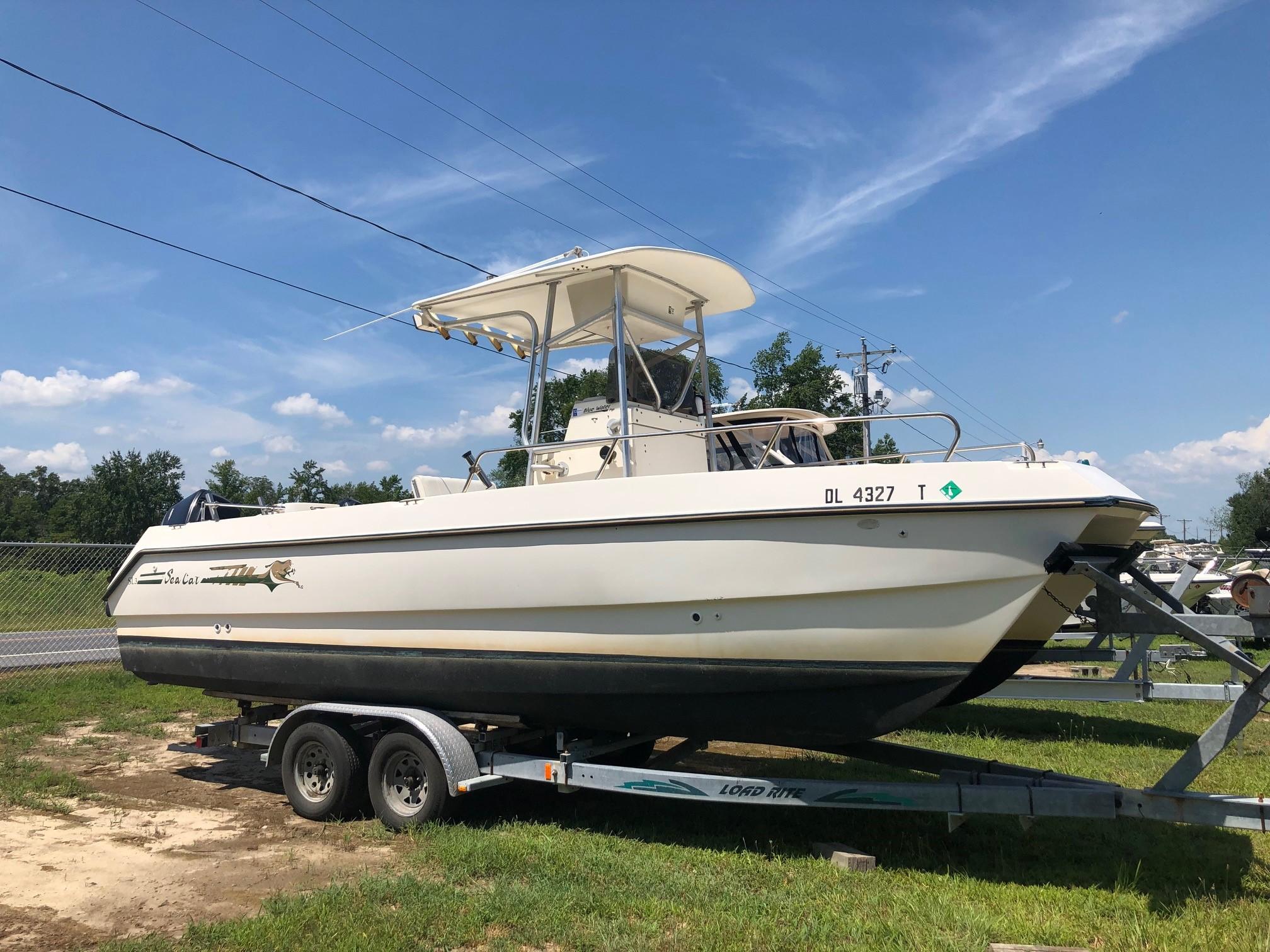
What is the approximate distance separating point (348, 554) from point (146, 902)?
228 cm

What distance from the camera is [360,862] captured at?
499 cm

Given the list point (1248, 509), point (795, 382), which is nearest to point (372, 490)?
point (795, 382)

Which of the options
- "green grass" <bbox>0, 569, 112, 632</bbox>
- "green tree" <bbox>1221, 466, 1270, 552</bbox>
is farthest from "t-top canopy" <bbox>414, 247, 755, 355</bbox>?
"green tree" <bbox>1221, 466, 1270, 552</bbox>

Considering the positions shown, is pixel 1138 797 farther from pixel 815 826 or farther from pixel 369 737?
pixel 369 737

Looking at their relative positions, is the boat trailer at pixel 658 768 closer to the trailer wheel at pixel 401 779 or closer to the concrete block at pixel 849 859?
the trailer wheel at pixel 401 779

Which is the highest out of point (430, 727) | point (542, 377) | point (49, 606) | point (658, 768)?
point (542, 377)

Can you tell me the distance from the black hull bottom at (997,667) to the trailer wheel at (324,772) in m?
3.72

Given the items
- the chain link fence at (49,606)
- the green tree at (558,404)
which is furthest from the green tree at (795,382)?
the chain link fence at (49,606)

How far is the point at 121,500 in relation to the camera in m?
56.7

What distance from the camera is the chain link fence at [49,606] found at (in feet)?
37.7

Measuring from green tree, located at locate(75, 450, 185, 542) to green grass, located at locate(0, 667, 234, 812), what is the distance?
49.1 m

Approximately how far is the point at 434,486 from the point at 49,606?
8.70 m

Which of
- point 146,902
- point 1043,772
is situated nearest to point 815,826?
point 1043,772

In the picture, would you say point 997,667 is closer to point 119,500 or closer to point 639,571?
point 639,571
